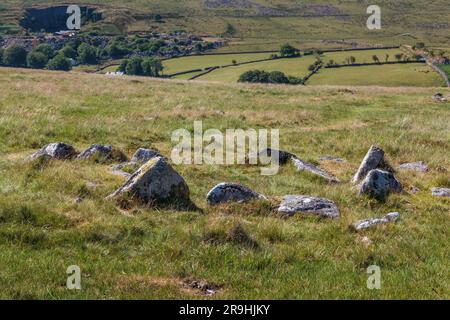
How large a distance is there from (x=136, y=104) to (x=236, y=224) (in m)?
23.5

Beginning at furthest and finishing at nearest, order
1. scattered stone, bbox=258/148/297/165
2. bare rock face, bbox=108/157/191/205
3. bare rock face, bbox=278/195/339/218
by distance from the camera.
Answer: scattered stone, bbox=258/148/297/165, bare rock face, bbox=278/195/339/218, bare rock face, bbox=108/157/191/205

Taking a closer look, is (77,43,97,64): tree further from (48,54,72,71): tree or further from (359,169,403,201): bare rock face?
(359,169,403,201): bare rock face

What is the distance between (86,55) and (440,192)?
143m

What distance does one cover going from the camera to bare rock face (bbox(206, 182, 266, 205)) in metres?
12.8

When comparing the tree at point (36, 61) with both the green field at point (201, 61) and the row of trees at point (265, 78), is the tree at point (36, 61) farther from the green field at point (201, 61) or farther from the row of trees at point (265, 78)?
the row of trees at point (265, 78)

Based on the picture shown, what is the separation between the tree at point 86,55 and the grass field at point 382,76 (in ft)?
234

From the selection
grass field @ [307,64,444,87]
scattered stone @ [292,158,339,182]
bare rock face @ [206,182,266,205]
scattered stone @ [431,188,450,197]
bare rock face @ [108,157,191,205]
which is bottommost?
grass field @ [307,64,444,87]

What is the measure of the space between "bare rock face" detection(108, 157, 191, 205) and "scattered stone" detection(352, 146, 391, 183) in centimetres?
661

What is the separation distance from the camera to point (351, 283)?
28.7 feet

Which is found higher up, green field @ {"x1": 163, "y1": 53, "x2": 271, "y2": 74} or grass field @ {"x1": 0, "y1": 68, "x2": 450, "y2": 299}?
grass field @ {"x1": 0, "y1": 68, "x2": 450, "y2": 299}

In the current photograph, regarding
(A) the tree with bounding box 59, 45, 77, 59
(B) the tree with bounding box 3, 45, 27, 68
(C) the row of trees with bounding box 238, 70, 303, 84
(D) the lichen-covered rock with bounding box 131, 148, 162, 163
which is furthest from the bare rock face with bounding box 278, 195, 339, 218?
(A) the tree with bounding box 59, 45, 77, 59

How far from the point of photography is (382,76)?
103000 mm

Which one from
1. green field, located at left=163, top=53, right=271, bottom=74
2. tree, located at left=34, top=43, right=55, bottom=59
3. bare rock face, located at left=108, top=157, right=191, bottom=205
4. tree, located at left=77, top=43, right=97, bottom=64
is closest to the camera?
bare rock face, located at left=108, top=157, right=191, bottom=205
